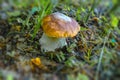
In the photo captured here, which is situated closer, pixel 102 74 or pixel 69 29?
pixel 102 74

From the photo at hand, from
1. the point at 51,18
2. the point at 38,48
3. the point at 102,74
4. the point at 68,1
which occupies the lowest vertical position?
the point at 102,74

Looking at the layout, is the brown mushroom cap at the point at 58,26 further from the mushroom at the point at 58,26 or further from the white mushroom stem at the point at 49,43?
the white mushroom stem at the point at 49,43

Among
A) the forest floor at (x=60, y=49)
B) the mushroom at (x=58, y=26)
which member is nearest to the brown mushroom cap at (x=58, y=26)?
the mushroom at (x=58, y=26)

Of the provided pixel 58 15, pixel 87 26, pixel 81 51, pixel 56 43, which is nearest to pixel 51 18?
pixel 58 15

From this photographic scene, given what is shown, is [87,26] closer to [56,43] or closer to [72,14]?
[72,14]

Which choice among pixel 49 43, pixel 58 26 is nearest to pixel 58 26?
pixel 58 26

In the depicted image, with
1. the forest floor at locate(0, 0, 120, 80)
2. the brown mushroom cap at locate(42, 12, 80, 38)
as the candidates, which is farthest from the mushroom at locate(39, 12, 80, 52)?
the forest floor at locate(0, 0, 120, 80)

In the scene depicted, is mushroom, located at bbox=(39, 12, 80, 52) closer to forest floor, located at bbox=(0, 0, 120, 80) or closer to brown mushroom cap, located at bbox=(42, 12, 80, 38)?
brown mushroom cap, located at bbox=(42, 12, 80, 38)
